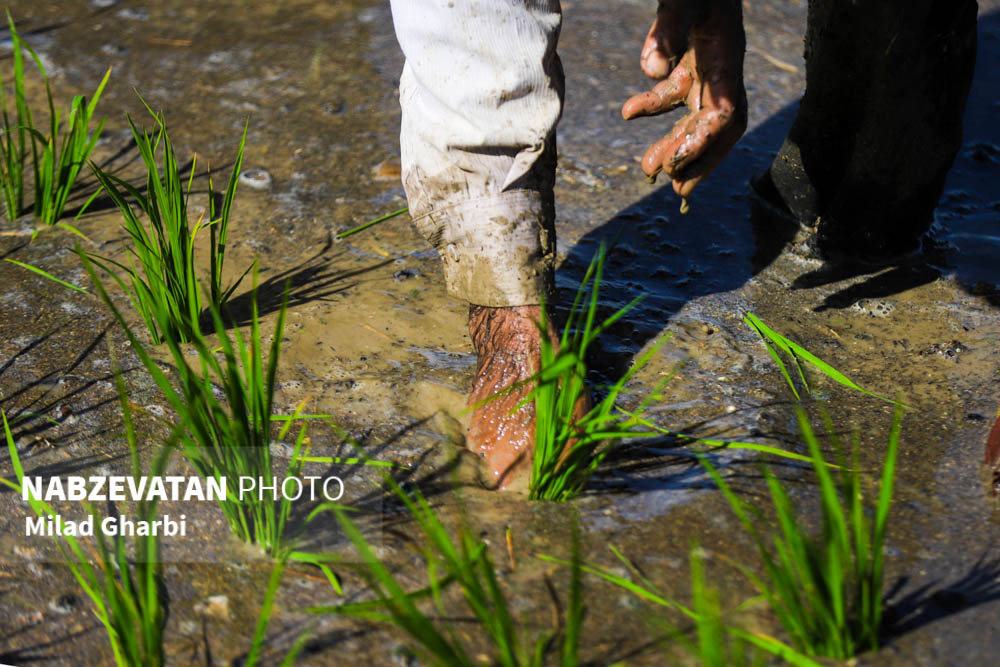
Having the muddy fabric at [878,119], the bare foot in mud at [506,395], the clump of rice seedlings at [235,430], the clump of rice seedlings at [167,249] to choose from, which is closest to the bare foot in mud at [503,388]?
the bare foot in mud at [506,395]

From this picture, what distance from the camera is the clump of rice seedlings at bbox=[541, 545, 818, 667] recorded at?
45.7 inches

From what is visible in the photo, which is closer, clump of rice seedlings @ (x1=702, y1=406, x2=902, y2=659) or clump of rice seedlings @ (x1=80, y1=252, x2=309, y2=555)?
clump of rice seedlings @ (x1=702, y1=406, x2=902, y2=659)

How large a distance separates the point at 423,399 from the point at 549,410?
0.45 meters

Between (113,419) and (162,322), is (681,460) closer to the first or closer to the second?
(162,322)

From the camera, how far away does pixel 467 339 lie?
225 centimetres

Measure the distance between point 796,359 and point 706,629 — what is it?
43.4 inches

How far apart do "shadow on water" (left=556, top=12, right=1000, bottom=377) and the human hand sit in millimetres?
444

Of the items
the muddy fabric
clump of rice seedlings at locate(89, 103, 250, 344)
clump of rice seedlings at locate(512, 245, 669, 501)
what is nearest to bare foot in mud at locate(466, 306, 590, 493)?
clump of rice seedlings at locate(512, 245, 669, 501)

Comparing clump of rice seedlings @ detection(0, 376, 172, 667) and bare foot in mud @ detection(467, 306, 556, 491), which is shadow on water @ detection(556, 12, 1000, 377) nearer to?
bare foot in mud @ detection(467, 306, 556, 491)

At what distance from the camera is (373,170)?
9.77 ft

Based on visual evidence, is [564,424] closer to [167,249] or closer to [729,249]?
[167,249]

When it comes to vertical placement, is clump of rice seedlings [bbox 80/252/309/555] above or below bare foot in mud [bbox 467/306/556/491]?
above

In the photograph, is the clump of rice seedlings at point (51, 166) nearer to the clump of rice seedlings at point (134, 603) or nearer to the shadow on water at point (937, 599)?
the clump of rice seedlings at point (134, 603)

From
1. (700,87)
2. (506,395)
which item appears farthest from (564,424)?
(700,87)
